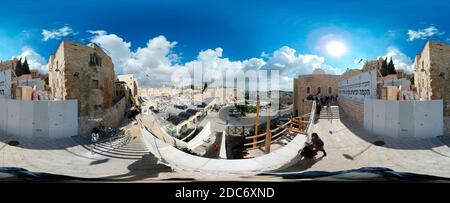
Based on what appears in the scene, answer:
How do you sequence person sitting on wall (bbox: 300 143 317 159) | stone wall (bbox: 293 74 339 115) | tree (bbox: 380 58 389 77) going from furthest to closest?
person sitting on wall (bbox: 300 143 317 159) → tree (bbox: 380 58 389 77) → stone wall (bbox: 293 74 339 115)

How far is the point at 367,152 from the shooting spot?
2.11 metres

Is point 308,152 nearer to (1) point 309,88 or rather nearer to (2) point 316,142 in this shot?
(2) point 316,142

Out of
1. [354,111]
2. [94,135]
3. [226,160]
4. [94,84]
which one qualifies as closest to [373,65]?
[354,111]

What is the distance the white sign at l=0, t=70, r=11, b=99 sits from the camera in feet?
7.04

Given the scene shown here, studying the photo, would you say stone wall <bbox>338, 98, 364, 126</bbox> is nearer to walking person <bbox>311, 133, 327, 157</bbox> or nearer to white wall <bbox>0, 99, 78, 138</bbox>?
walking person <bbox>311, 133, 327, 157</bbox>

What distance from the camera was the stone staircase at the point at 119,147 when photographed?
Answer: 2062 mm

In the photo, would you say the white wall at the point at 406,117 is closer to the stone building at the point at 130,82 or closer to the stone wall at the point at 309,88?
the stone wall at the point at 309,88

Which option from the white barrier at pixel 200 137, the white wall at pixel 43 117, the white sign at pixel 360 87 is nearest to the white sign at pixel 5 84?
the white wall at pixel 43 117

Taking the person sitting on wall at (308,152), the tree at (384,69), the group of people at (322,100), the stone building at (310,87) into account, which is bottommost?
the person sitting on wall at (308,152)

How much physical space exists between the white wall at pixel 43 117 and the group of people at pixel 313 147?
172 centimetres

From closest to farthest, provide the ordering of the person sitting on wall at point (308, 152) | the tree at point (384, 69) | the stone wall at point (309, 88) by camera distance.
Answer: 1. the stone wall at point (309, 88)
2. the tree at point (384, 69)
3. the person sitting on wall at point (308, 152)

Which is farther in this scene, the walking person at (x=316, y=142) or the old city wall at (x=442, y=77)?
the walking person at (x=316, y=142)

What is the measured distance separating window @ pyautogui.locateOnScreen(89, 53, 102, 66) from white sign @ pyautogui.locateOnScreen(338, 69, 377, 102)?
5.58 ft

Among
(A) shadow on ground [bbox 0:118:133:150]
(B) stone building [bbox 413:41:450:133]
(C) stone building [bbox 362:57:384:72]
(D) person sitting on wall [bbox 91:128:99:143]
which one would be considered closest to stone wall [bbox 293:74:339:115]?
(C) stone building [bbox 362:57:384:72]
